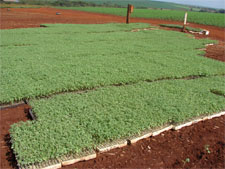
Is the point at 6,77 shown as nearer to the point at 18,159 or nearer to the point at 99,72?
the point at 99,72

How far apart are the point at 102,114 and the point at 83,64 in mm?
3539

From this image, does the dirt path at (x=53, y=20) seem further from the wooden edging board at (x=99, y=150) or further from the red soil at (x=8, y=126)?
the red soil at (x=8, y=126)

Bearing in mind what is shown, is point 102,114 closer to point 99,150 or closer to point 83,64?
point 99,150

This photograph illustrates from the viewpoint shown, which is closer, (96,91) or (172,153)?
(172,153)

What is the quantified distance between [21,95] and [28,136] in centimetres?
169

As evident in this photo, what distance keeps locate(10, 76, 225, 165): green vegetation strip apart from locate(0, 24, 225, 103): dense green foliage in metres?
0.58

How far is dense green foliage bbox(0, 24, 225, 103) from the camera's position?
5555mm

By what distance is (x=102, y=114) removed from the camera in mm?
4234

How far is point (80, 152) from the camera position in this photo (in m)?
3.34

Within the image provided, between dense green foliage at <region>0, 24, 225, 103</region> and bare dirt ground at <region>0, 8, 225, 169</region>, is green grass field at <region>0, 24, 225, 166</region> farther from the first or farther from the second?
bare dirt ground at <region>0, 8, 225, 169</region>

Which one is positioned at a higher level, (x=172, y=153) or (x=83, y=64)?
(x=83, y=64)

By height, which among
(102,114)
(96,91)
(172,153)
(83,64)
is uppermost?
(83,64)

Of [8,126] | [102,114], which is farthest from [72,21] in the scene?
[102,114]

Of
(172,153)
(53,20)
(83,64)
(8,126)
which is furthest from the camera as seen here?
(53,20)
